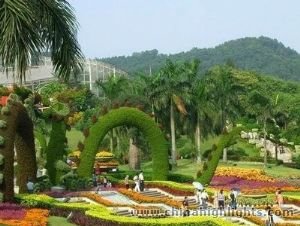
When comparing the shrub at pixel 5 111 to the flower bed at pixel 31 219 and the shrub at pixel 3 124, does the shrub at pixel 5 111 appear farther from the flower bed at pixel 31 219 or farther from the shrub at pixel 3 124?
the flower bed at pixel 31 219

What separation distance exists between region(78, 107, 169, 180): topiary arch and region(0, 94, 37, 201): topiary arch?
5066 mm

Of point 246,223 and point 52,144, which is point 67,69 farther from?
point 52,144

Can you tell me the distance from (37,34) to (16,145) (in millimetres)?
15749

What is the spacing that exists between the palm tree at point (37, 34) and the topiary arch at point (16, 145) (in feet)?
32.4

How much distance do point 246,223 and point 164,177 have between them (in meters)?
12.1

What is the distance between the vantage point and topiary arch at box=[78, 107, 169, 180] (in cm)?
3362

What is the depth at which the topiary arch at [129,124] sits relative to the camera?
33625mm

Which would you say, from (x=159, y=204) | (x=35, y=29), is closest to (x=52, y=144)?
(x=159, y=204)

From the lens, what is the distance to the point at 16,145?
92.7 feet

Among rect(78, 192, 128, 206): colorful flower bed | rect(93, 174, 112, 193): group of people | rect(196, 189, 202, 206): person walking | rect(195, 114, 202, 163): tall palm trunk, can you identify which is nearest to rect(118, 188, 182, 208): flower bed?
rect(196, 189, 202, 206): person walking

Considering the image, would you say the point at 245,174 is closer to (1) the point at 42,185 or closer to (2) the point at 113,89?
(2) the point at 113,89

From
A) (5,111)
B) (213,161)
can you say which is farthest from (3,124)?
(213,161)

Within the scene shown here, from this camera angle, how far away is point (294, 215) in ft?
89.1

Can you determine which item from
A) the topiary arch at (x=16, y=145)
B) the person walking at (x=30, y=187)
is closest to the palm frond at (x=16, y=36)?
the topiary arch at (x=16, y=145)
